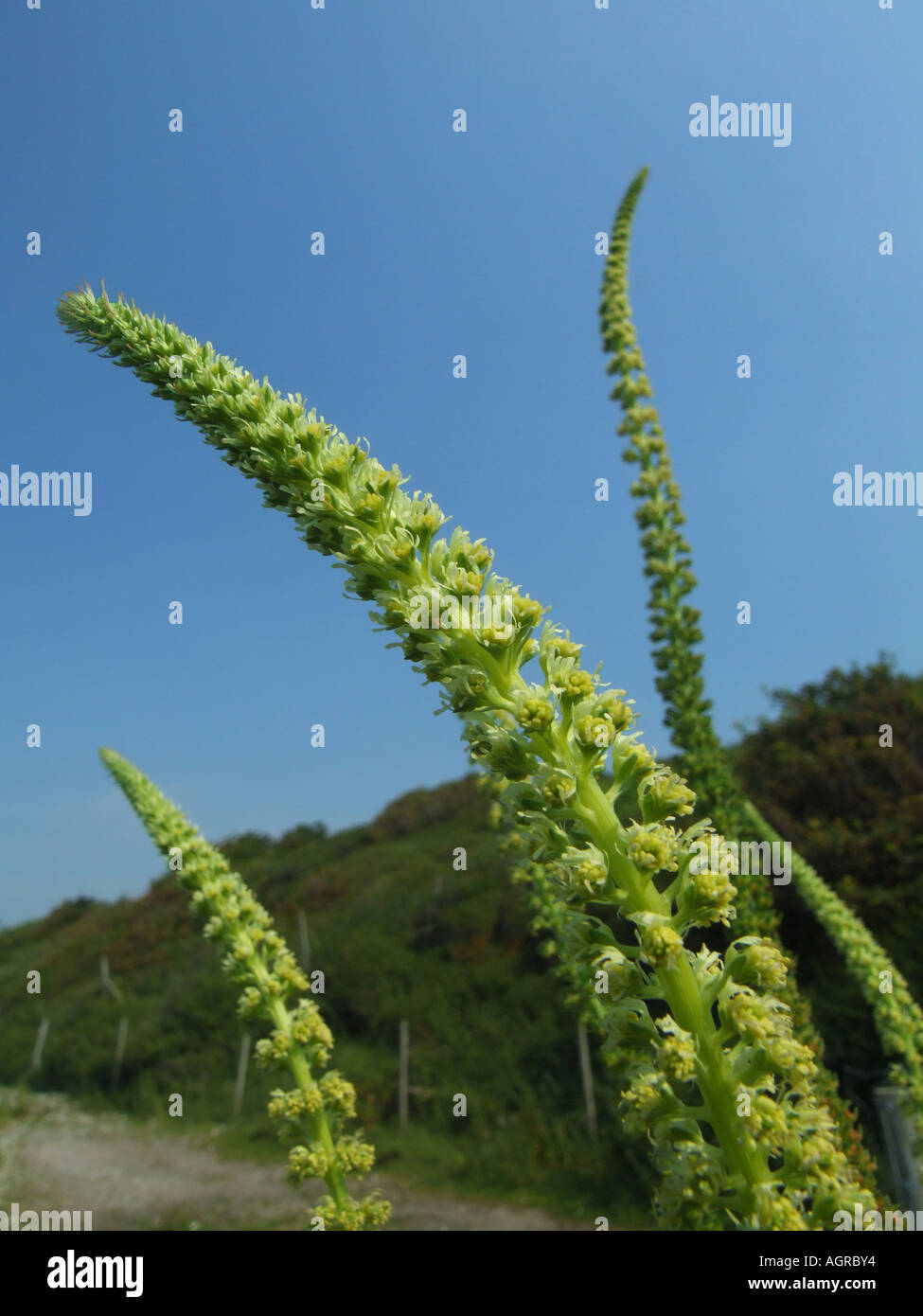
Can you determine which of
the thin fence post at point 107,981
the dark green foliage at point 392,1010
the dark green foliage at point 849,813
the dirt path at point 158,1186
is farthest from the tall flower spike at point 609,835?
the thin fence post at point 107,981

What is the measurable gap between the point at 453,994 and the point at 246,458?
24.3 m

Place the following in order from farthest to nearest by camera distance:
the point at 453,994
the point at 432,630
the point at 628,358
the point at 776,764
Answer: the point at 453,994 < the point at 776,764 < the point at 628,358 < the point at 432,630

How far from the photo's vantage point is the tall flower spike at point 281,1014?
313 centimetres

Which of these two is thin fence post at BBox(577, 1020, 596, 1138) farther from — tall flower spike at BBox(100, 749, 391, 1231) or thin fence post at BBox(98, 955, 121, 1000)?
thin fence post at BBox(98, 955, 121, 1000)

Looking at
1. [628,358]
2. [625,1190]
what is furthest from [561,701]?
[625,1190]

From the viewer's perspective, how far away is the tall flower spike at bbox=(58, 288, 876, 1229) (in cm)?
177

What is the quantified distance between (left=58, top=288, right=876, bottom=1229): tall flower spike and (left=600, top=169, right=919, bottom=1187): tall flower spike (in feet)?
4.85

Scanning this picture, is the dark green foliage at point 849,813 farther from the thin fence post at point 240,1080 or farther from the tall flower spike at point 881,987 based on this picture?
the thin fence post at point 240,1080

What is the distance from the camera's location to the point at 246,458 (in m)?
2.29

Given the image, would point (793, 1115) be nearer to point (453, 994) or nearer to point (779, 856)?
point (779, 856)

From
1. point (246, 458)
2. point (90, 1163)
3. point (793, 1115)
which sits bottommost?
point (90, 1163)

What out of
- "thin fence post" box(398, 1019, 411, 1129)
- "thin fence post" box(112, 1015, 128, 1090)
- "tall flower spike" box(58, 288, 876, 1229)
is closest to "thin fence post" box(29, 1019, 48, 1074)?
"thin fence post" box(112, 1015, 128, 1090)

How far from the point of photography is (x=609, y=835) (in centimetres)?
188
